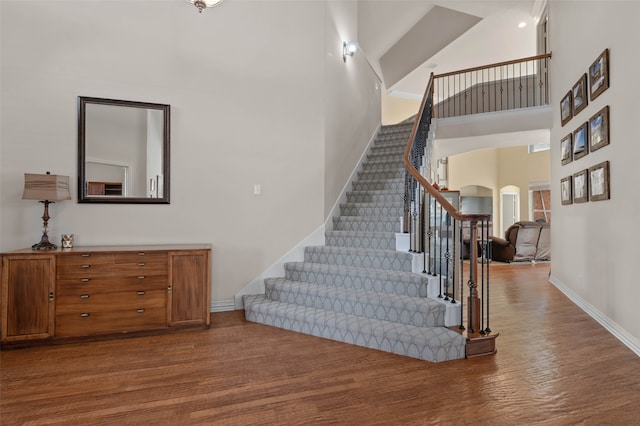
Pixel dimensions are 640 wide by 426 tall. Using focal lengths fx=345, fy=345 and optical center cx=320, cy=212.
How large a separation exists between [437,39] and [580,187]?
625 cm

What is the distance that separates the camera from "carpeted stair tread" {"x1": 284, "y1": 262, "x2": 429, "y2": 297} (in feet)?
11.1

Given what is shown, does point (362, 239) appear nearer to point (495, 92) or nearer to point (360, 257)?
point (360, 257)

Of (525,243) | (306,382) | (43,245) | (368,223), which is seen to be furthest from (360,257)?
(525,243)

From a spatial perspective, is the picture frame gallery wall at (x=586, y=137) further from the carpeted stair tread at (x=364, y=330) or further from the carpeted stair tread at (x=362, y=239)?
the carpeted stair tread at (x=364, y=330)

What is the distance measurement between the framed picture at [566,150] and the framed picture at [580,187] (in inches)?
15.2

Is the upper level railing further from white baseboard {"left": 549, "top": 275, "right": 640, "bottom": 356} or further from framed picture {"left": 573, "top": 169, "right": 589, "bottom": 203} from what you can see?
white baseboard {"left": 549, "top": 275, "right": 640, "bottom": 356}

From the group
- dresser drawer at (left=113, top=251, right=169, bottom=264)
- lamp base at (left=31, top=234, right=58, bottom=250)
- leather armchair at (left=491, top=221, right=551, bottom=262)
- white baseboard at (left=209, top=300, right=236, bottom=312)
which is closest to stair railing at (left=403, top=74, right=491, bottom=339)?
white baseboard at (left=209, top=300, right=236, bottom=312)

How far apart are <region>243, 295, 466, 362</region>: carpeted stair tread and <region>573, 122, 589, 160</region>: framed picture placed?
10.0 feet

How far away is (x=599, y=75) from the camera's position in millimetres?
3688

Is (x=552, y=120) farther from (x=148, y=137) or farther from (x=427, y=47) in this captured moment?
(x=148, y=137)

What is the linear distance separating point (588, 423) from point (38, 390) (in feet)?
11.0

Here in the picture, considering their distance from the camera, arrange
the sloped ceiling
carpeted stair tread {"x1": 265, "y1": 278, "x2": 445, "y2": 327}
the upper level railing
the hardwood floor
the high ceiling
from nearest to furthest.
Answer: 1. the hardwood floor
2. carpeted stair tread {"x1": 265, "y1": 278, "x2": 445, "y2": 327}
3. the high ceiling
4. the sloped ceiling
5. the upper level railing

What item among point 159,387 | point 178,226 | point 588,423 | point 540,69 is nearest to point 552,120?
point 540,69

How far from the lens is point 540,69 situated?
761 cm
